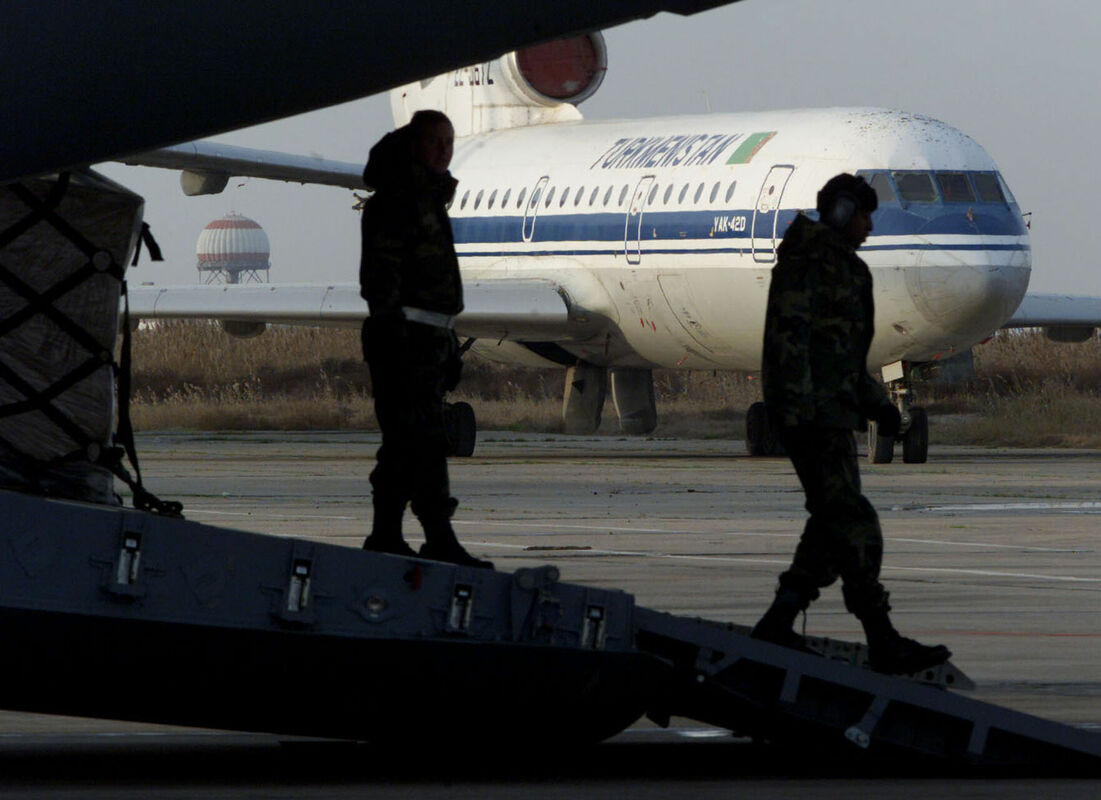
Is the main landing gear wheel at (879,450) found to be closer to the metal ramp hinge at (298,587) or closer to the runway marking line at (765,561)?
the runway marking line at (765,561)

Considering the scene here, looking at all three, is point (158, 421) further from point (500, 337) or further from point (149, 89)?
point (149, 89)

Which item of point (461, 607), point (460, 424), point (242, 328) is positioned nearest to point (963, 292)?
point (460, 424)

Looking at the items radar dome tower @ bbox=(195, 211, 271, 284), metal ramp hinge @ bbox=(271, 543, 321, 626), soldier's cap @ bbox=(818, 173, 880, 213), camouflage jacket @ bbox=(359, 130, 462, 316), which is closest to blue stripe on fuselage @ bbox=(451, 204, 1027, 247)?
soldier's cap @ bbox=(818, 173, 880, 213)

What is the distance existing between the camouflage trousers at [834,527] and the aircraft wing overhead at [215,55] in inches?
82.3

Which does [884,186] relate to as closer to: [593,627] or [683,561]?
[683,561]

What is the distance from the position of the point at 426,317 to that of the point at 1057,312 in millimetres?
21867

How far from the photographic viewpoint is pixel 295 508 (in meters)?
17.2

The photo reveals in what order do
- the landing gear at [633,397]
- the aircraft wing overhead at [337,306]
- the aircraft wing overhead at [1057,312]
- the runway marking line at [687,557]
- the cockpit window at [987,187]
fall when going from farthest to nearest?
1. the landing gear at [633,397]
2. the aircraft wing overhead at [1057,312]
3. the aircraft wing overhead at [337,306]
4. the cockpit window at [987,187]
5. the runway marking line at [687,557]

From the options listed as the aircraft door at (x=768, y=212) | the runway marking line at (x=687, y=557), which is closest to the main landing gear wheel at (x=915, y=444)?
the aircraft door at (x=768, y=212)

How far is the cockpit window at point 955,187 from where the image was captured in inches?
920

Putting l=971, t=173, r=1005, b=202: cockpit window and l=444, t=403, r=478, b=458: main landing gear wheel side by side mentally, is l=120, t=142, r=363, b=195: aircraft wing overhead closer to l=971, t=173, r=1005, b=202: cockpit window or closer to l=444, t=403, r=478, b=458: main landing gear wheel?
l=444, t=403, r=478, b=458: main landing gear wheel

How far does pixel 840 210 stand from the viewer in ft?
25.6

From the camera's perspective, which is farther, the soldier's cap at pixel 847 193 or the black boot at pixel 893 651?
the soldier's cap at pixel 847 193

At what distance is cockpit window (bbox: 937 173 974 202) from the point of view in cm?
2336
